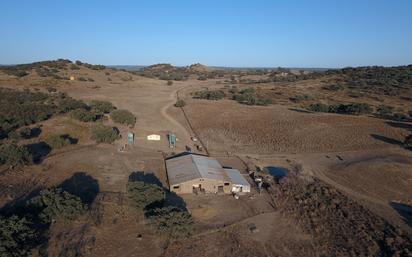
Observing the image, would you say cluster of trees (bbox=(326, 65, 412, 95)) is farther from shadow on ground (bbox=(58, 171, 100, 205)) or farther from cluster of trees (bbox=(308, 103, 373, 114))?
shadow on ground (bbox=(58, 171, 100, 205))

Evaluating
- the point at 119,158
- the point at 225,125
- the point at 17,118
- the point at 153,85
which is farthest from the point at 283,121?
the point at 153,85

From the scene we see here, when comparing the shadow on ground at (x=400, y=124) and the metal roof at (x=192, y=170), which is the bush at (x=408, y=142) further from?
the metal roof at (x=192, y=170)

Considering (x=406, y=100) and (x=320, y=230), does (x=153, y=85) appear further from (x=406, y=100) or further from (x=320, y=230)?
(x=320, y=230)

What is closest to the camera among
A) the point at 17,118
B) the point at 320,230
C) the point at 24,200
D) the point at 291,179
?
the point at 320,230

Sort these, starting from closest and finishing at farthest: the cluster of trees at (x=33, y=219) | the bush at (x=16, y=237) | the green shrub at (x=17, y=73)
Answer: the bush at (x=16, y=237) → the cluster of trees at (x=33, y=219) → the green shrub at (x=17, y=73)

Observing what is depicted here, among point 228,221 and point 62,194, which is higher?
point 62,194

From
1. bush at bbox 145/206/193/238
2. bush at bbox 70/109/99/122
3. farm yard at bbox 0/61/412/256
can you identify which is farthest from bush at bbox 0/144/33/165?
bush at bbox 70/109/99/122

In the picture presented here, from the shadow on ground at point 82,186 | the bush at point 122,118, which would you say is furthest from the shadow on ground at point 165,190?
the bush at point 122,118
